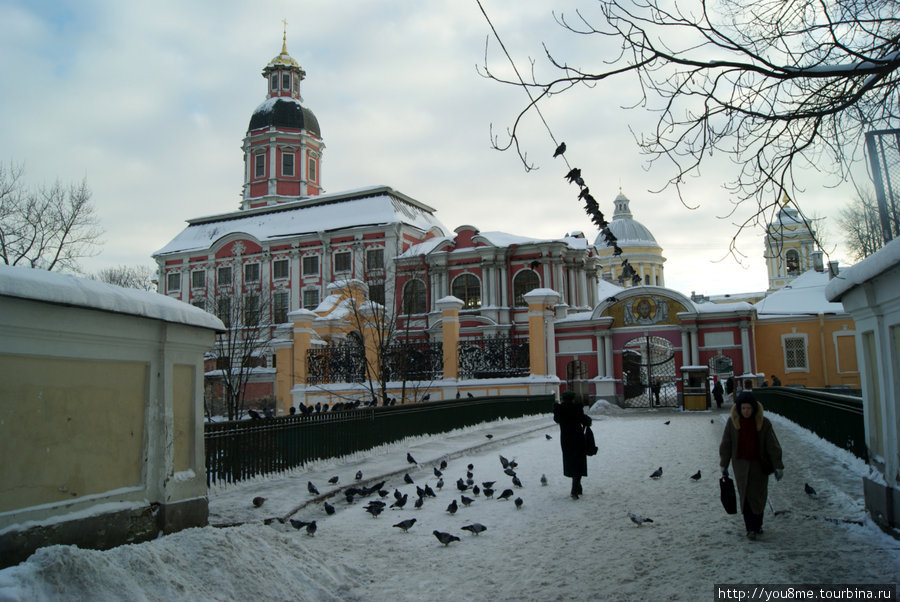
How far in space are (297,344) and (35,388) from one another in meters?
19.6

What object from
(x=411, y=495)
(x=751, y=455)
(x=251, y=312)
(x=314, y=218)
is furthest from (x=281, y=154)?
(x=751, y=455)

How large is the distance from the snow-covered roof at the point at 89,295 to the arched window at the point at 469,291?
115 feet

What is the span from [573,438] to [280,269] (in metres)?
42.4

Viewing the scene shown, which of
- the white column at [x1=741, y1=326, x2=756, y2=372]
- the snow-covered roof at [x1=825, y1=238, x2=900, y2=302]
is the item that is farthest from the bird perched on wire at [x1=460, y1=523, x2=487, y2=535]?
the white column at [x1=741, y1=326, x2=756, y2=372]

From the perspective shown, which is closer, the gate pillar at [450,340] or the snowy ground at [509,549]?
the snowy ground at [509,549]

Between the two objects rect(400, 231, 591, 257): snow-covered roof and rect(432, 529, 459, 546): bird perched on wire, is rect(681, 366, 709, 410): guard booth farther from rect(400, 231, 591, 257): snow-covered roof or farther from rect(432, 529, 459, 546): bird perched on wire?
rect(432, 529, 459, 546): bird perched on wire

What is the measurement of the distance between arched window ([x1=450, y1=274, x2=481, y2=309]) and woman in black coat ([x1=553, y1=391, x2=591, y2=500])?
31701 mm

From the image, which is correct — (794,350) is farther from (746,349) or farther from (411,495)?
(411,495)

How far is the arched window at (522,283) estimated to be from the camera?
1604 inches

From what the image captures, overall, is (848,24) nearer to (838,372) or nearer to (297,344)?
(297,344)

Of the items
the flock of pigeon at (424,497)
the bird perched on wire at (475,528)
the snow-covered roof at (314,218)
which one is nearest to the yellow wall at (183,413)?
the flock of pigeon at (424,497)

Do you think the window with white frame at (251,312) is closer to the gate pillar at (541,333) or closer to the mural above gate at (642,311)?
the gate pillar at (541,333)

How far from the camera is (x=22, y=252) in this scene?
22.0 meters

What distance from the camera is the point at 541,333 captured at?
76.8 ft
